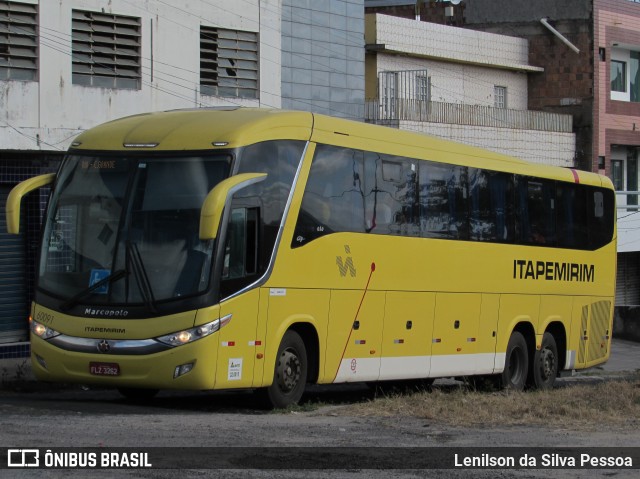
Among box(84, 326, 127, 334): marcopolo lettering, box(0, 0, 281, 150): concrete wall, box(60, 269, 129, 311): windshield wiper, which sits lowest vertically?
box(84, 326, 127, 334): marcopolo lettering

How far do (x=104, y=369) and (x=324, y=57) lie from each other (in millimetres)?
15671

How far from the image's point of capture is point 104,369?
45.3 feet

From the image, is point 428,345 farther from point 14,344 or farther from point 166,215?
point 14,344

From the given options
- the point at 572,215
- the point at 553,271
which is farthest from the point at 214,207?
the point at 572,215

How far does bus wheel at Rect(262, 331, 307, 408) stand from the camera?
14648 millimetres

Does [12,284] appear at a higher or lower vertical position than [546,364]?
higher

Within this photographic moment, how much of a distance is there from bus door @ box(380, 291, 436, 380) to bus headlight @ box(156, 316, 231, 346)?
13.1 ft

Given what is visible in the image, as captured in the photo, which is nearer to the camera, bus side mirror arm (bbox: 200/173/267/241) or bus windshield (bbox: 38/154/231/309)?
bus side mirror arm (bbox: 200/173/267/241)

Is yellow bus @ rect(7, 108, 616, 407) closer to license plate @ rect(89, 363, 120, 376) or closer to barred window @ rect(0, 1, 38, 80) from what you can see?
license plate @ rect(89, 363, 120, 376)

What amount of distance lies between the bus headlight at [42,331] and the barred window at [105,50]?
9.26 meters

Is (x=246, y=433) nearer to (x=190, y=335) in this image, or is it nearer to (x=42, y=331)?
(x=190, y=335)

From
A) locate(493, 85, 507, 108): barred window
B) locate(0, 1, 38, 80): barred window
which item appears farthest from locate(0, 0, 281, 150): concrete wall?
locate(493, 85, 507, 108): barred window

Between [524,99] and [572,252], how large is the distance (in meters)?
19.7

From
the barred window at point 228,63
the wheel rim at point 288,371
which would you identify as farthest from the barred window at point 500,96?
the wheel rim at point 288,371
